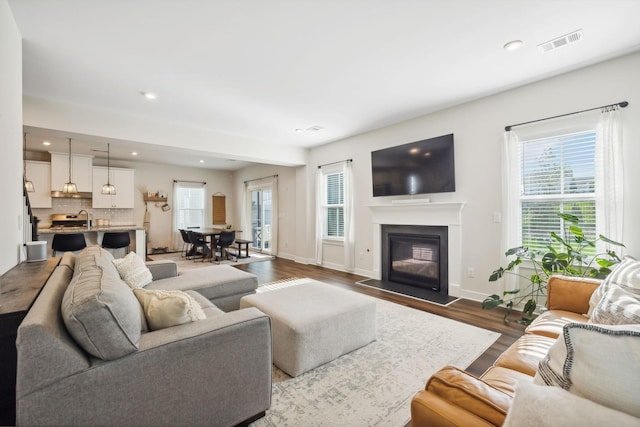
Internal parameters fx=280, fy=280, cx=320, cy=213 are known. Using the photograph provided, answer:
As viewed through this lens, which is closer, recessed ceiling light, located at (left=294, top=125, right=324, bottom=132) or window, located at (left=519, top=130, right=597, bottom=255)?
window, located at (left=519, top=130, right=597, bottom=255)

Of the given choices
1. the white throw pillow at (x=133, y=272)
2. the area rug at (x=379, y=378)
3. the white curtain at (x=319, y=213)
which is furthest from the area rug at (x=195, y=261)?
the area rug at (x=379, y=378)

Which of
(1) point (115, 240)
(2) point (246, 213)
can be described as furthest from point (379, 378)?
(2) point (246, 213)

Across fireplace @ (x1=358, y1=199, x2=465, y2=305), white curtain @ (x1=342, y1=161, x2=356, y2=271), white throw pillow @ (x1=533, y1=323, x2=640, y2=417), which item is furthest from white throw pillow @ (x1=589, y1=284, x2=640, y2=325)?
white curtain @ (x1=342, y1=161, x2=356, y2=271)

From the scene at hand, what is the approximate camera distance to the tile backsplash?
22.6 feet

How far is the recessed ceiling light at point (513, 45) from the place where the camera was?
2.52 metres

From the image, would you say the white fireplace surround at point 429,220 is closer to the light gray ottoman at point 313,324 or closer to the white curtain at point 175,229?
the light gray ottoman at point 313,324

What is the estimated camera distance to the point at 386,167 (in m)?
4.79

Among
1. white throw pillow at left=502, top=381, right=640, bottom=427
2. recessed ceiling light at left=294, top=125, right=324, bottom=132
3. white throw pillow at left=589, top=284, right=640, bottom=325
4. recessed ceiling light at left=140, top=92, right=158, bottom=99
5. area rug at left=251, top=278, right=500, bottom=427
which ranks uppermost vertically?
recessed ceiling light at left=294, top=125, right=324, bottom=132

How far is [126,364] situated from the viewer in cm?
119

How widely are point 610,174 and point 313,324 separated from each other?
10.6 ft

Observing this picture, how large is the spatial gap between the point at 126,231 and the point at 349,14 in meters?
6.17

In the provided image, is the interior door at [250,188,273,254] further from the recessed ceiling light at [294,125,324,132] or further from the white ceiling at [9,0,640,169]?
the white ceiling at [9,0,640,169]

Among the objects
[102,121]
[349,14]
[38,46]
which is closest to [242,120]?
[102,121]

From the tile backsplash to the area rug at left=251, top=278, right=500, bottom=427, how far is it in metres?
7.88
